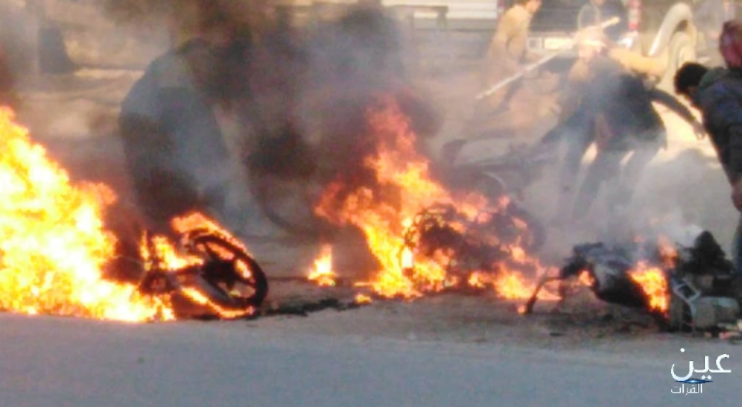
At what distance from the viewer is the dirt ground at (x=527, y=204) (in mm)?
7680

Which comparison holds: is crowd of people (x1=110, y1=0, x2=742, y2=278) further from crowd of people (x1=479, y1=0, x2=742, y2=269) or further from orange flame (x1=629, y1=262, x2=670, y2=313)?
orange flame (x1=629, y1=262, x2=670, y2=313)

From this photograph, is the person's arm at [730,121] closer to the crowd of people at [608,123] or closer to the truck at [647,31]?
the crowd of people at [608,123]

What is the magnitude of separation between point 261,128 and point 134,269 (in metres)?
2.34

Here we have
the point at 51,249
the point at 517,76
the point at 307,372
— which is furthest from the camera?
the point at 517,76

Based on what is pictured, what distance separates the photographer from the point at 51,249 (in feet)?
27.9

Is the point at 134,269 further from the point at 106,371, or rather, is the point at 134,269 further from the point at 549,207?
the point at 549,207

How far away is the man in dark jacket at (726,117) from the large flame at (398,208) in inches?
66.5

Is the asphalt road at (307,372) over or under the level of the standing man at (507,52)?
under

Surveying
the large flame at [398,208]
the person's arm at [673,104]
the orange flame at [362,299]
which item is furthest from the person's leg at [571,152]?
the orange flame at [362,299]

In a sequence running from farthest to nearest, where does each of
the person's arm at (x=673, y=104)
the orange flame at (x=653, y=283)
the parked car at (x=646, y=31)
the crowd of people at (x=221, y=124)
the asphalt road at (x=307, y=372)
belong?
the parked car at (x=646, y=31) < the crowd of people at (x=221, y=124) < the person's arm at (x=673, y=104) < the orange flame at (x=653, y=283) < the asphalt road at (x=307, y=372)

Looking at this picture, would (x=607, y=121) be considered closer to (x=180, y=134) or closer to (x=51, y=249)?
(x=180, y=134)

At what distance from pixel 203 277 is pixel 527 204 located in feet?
13.4

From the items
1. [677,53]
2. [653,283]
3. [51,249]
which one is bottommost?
[653,283]

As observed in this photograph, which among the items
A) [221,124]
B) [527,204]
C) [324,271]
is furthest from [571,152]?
[221,124]
